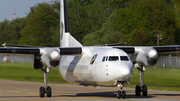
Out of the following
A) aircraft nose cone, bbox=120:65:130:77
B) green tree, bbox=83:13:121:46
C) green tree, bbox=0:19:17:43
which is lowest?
aircraft nose cone, bbox=120:65:130:77

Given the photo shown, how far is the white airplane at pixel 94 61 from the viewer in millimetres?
16102

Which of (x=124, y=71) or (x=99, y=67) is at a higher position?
(x=99, y=67)

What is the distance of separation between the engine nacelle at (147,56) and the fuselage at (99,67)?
96.3 inches

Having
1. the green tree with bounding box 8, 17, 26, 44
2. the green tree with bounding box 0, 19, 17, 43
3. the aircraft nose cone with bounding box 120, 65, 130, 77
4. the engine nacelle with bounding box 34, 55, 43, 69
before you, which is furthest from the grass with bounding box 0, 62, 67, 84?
the green tree with bounding box 8, 17, 26, 44

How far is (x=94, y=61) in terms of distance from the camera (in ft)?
56.8

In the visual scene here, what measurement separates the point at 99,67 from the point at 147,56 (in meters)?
3.66

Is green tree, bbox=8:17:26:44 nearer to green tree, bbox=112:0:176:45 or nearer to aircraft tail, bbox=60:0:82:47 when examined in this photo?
green tree, bbox=112:0:176:45

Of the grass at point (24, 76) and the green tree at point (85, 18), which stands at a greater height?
the green tree at point (85, 18)

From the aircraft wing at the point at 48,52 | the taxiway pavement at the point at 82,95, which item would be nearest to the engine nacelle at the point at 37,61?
the aircraft wing at the point at 48,52

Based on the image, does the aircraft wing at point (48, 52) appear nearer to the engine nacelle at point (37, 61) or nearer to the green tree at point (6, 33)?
the engine nacelle at point (37, 61)

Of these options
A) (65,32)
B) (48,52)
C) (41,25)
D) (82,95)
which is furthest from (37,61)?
(41,25)

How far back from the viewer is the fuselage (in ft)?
51.8

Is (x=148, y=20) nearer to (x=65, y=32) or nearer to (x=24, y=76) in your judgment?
(x=24, y=76)

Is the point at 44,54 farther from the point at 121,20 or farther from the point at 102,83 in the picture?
the point at 121,20
